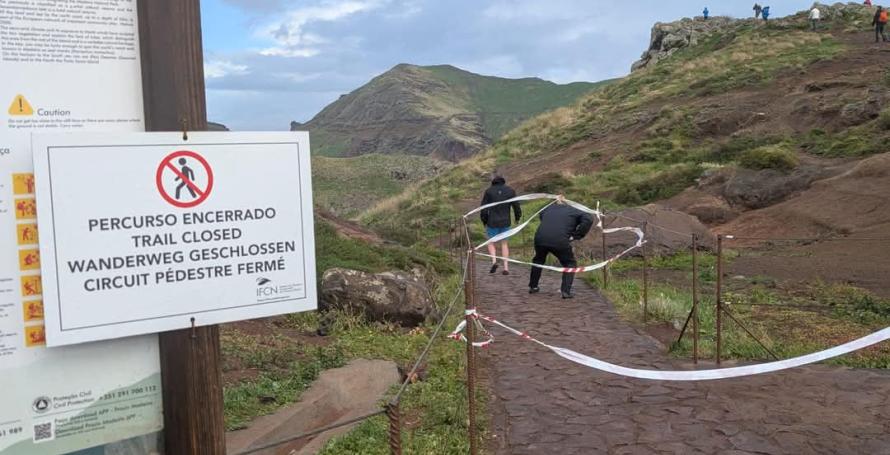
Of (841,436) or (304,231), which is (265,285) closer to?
(304,231)

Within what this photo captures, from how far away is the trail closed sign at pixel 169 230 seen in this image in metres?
2.41

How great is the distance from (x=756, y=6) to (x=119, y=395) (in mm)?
59983

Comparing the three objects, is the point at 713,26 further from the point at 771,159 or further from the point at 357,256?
the point at 357,256

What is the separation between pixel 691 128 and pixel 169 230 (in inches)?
1188

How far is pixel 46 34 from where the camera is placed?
94.8 inches

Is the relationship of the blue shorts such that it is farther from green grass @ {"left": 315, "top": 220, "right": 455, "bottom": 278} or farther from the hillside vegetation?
the hillside vegetation

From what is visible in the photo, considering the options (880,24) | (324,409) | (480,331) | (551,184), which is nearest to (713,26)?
(880,24)

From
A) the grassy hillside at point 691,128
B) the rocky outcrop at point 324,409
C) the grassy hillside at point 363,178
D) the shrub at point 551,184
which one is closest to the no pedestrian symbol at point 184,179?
the rocky outcrop at point 324,409

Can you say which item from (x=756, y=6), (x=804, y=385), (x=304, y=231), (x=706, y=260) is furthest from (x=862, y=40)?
(x=304, y=231)

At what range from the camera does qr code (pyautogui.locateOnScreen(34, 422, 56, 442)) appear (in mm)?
2447

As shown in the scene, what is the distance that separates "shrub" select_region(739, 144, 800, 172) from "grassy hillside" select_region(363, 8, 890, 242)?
41mm

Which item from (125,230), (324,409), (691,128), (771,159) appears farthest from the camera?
(691,128)

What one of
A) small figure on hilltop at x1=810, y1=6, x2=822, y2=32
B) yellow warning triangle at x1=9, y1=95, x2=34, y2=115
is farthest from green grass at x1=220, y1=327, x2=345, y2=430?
small figure on hilltop at x1=810, y1=6, x2=822, y2=32

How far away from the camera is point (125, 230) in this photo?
8.20 feet
